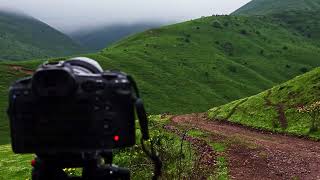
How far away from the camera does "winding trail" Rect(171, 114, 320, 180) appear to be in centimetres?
2267

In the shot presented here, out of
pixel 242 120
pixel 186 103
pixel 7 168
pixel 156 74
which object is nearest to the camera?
pixel 7 168

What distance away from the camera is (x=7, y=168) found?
28.5 m

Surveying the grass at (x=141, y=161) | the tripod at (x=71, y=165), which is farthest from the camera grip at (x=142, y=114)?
the grass at (x=141, y=161)

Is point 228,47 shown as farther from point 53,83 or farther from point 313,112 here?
point 53,83

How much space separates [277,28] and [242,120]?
144 metres

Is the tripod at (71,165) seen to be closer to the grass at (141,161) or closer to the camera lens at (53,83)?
the camera lens at (53,83)

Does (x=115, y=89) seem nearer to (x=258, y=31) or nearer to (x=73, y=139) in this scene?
(x=73, y=139)

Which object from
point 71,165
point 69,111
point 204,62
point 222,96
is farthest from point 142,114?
point 204,62

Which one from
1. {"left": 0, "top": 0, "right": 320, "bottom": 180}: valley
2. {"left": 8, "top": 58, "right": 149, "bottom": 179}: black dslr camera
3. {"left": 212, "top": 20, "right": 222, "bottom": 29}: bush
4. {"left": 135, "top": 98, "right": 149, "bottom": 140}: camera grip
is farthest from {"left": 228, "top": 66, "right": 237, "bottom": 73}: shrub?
{"left": 135, "top": 98, "right": 149, "bottom": 140}: camera grip

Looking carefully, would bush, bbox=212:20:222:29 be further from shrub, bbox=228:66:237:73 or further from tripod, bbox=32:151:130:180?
tripod, bbox=32:151:130:180

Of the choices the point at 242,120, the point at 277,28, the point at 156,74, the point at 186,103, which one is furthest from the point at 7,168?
the point at 277,28

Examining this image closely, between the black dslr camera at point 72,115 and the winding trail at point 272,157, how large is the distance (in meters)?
17.2

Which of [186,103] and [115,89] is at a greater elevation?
[115,89]

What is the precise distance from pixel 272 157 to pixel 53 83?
77.1 feet
